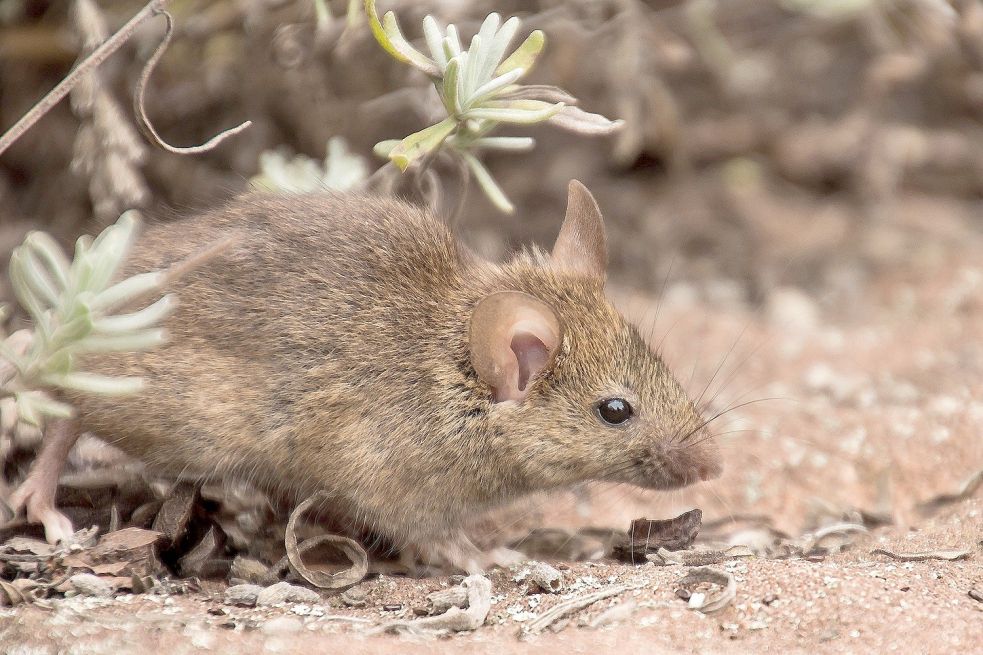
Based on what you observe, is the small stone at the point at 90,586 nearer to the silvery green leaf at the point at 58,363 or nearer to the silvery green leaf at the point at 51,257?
the silvery green leaf at the point at 58,363

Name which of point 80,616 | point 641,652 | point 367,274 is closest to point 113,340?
point 80,616

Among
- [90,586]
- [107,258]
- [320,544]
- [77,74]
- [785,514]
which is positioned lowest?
[785,514]

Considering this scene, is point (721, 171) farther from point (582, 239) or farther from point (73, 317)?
point (73, 317)

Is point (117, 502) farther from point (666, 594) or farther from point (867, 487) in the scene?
point (867, 487)

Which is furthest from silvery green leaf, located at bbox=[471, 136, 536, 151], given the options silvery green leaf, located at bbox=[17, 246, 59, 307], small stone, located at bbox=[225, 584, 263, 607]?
small stone, located at bbox=[225, 584, 263, 607]

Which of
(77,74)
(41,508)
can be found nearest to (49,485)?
(41,508)

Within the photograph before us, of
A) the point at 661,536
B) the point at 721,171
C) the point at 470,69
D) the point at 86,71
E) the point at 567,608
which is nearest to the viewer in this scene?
the point at 567,608
